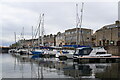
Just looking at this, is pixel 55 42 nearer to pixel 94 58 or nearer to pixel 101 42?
pixel 101 42

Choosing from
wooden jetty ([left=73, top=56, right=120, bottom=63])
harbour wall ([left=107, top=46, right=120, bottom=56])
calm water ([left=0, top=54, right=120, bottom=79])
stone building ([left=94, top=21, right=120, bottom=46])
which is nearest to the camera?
calm water ([left=0, top=54, right=120, bottom=79])

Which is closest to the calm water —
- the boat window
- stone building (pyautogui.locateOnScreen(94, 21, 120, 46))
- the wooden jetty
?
the wooden jetty

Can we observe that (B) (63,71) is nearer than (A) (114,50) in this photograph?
Yes

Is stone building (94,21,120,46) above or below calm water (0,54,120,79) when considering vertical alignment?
above

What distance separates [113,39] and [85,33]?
28357 mm

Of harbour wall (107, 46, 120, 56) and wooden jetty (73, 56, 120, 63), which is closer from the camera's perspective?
wooden jetty (73, 56, 120, 63)

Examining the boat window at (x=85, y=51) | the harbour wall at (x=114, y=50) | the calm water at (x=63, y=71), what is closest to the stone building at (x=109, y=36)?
the harbour wall at (x=114, y=50)

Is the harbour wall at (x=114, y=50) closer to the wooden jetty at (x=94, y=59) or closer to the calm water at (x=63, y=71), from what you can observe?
the wooden jetty at (x=94, y=59)

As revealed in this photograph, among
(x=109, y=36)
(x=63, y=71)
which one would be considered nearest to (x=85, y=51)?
(x=63, y=71)

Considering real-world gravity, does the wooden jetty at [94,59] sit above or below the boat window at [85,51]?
below

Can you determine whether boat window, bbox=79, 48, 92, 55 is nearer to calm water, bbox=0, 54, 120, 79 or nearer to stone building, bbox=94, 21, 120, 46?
calm water, bbox=0, 54, 120, 79

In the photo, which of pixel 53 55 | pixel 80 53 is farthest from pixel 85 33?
pixel 80 53

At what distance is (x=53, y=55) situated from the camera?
60312 mm

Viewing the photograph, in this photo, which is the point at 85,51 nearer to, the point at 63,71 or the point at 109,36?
the point at 63,71
